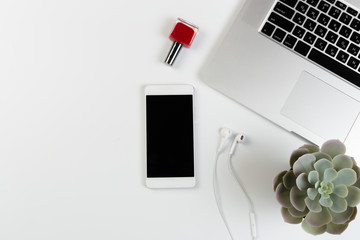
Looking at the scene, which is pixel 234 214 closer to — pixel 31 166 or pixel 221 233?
pixel 221 233

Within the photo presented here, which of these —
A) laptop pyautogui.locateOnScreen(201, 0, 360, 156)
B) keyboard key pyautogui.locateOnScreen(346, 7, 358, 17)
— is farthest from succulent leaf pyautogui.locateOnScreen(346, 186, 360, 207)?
keyboard key pyautogui.locateOnScreen(346, 7, 358, 17)

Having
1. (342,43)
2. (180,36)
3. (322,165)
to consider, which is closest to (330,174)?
(322,165)

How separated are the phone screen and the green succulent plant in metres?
0.19

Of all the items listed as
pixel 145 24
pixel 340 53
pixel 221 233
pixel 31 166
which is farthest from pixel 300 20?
pixel 31 166

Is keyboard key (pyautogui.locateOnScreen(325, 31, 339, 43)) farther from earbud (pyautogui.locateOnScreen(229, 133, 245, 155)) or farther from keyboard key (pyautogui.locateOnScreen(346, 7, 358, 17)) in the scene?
earbud (pyautogui.locateOnScreen(229, 133, 245, 155))

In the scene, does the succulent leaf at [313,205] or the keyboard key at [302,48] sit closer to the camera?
the succulent leaf at [313,205]

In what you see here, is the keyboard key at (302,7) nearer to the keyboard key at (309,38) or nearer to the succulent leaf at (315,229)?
the keyboard key at (309,38)

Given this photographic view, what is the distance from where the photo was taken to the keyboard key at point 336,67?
65 centimetres

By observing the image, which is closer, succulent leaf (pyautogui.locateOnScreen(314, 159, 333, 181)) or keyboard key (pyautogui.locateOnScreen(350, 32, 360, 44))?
succulent leaf (pyautogui.locateOnScreen(314, 159, 333, 181))

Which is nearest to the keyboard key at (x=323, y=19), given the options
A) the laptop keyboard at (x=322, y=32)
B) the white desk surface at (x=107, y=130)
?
the laptop keyboard at (x=322, y=32)

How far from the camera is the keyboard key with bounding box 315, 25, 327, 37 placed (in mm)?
656

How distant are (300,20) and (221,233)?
426 mm

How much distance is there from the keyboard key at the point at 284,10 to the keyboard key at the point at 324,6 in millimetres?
51

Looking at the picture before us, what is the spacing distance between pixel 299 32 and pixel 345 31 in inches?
3.3
